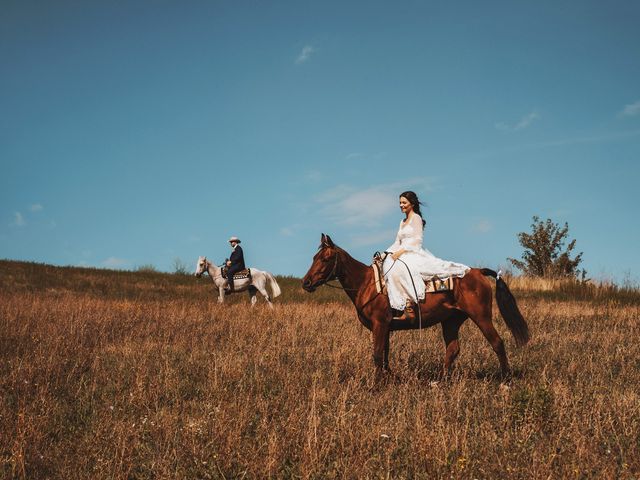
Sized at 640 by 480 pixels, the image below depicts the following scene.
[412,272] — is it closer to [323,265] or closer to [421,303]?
[421,303]

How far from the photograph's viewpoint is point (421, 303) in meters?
7.67

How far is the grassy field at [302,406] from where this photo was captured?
4.65m

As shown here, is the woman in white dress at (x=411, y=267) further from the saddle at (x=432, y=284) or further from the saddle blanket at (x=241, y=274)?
the saddle blanket at (x=241, y=274)

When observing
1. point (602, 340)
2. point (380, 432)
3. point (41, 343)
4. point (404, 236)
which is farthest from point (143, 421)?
point (602, 340)

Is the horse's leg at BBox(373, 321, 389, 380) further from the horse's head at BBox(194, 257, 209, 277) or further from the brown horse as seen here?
the horse's head at BBox(194, 257, 209, 277)

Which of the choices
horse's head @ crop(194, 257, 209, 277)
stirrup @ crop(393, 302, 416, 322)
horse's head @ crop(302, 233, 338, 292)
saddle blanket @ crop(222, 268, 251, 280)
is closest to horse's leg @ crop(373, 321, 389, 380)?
stirrup @ crop(393, 302, 416, 322)

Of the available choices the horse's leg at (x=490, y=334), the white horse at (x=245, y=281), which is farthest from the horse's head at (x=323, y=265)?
the white horse at (x=245, y=281)

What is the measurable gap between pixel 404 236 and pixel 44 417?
5357mm

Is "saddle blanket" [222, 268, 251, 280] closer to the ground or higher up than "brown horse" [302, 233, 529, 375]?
higher up

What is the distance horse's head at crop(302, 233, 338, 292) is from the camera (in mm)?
7543

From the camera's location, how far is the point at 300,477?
430cm

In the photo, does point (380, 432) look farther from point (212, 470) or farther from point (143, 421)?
point (143, 421)

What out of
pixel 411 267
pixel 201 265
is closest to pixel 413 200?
pixel 411 267

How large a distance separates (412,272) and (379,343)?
1147 mm
